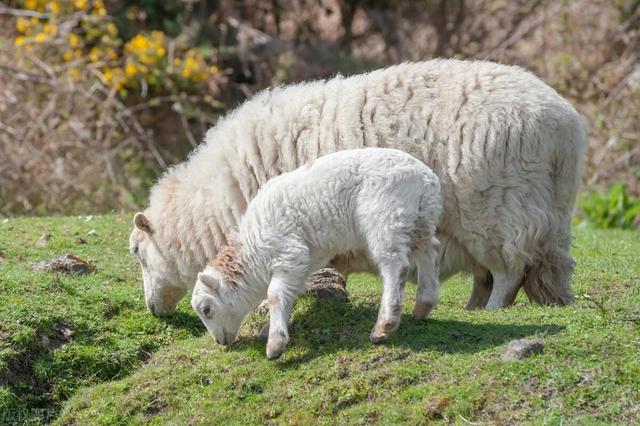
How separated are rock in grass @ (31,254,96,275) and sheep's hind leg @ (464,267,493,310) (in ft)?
9.54

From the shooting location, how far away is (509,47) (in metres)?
16.8

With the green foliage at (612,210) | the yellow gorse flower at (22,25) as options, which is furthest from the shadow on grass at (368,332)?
the yellow gorse flower at (22,25)

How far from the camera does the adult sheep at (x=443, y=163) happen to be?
6.46m

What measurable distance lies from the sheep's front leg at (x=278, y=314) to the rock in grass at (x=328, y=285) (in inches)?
A: 27.3

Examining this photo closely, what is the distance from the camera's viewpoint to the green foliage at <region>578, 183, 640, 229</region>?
12055mm

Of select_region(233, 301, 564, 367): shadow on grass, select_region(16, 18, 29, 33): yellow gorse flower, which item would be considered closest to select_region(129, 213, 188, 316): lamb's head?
select_region(233, 301, 564, 367): shadow on grass

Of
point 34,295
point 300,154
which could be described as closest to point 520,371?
point 300,154

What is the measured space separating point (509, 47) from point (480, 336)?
11.9 meters

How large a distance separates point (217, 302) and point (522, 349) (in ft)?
6.08

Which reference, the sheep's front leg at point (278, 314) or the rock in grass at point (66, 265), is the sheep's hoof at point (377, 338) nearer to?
the sheep's front leg at point (278, 314)

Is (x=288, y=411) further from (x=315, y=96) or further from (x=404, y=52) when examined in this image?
(x=404, y=52)

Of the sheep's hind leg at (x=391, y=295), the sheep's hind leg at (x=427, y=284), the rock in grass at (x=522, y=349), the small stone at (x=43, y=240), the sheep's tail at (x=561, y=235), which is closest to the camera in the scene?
the rock in grass at (x=522, y=349)

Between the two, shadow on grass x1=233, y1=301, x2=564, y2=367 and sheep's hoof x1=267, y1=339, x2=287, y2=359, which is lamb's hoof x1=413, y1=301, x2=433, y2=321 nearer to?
shadow on grass x1=233, y1=301, x2=564, y2=367

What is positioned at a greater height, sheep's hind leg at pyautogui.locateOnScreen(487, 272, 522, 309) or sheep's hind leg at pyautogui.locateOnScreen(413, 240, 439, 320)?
sheep's hind leg at pyautogui.locateOnScreen(413, 240, 439, 320)
